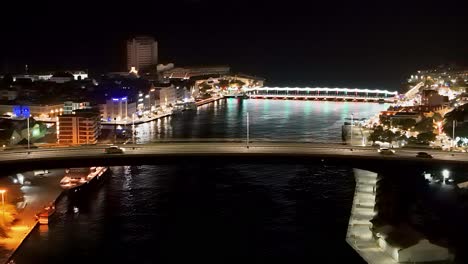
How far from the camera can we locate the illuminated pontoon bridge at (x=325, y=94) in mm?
22609

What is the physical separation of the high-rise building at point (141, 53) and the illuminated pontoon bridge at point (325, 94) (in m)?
6.42

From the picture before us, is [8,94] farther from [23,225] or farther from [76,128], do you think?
[23,225]

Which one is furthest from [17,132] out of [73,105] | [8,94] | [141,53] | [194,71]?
[194,71]

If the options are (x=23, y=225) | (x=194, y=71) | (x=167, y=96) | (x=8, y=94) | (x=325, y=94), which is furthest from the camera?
(x=194, y=71)

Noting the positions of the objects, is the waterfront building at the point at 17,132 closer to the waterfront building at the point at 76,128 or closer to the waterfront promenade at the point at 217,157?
the waterfront building at the point at 76,128

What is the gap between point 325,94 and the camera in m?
23.8

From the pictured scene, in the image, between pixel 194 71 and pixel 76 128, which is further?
pixel 194 71

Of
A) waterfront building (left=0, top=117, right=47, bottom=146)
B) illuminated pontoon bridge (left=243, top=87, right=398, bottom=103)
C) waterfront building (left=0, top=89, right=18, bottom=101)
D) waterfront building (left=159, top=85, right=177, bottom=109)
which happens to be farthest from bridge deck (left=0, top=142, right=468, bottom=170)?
illuminated pontoon bridge (left=243, top=87, right=398, bottom=103)

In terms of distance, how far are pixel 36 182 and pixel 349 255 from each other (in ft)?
12.9

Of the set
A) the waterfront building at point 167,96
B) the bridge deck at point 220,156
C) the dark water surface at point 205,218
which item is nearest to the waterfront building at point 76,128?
the dark water surface at point 205,218

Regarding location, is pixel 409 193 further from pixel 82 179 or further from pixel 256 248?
pixel 82 179

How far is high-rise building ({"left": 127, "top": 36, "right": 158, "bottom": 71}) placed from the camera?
98.3ft

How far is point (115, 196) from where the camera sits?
762 cm

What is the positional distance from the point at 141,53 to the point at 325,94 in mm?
9447
